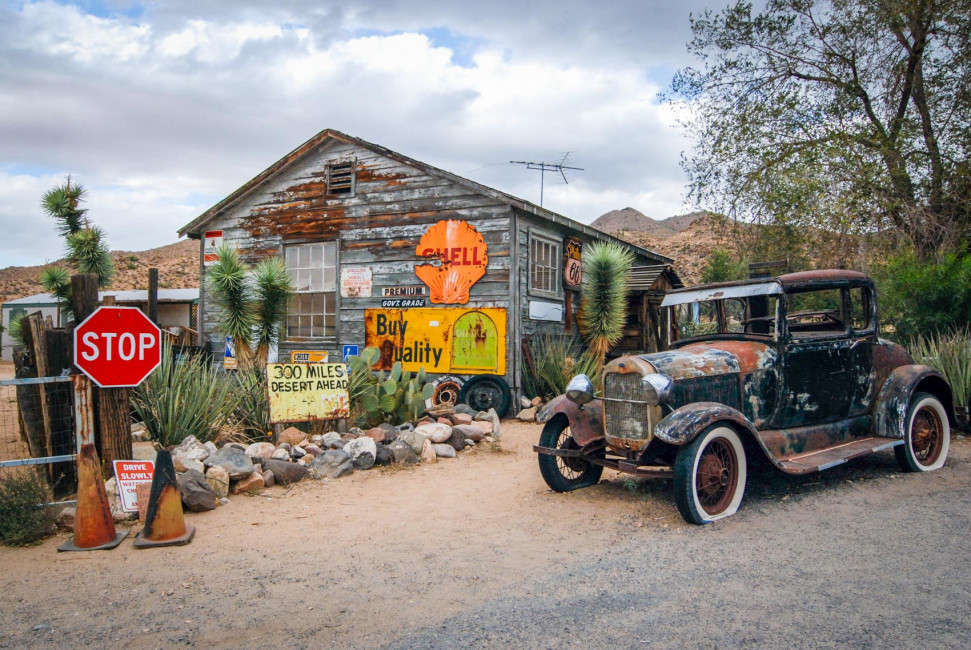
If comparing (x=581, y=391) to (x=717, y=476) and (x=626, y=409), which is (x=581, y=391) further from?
(x=717, y=476)

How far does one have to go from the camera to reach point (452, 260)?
39.6ft

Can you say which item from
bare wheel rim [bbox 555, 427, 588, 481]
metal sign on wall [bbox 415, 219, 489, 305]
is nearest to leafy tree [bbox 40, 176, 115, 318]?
metal sign on wall [bbox 415, 219, 489, 305]

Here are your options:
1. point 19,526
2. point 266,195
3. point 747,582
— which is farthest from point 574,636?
point 266,195

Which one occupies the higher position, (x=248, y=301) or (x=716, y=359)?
(x=248, y=301)

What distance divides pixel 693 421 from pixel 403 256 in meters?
8.39

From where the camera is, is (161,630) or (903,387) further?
(903,387)

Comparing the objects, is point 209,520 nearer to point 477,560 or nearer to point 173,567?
point 173,567

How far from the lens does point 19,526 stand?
5.01 m

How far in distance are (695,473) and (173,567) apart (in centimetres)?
370

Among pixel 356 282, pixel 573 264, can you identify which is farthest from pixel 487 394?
pixel 573 264

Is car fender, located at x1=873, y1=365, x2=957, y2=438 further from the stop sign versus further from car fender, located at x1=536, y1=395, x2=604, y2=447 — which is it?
the stop sign

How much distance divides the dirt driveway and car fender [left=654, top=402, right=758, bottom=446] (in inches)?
27.3

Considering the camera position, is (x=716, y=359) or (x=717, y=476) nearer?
(x=717, y=476)

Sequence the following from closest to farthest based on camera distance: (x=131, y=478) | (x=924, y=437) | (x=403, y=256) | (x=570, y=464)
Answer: (x=131, y=478), (x=570, y=464), (x=924, y=437), (x=403, y=256)
